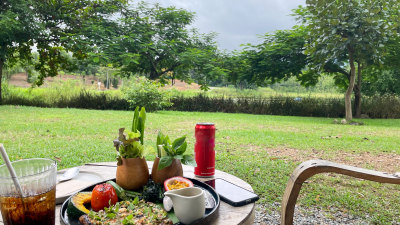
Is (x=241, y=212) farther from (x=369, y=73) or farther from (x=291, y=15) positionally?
(x=369, y=73)

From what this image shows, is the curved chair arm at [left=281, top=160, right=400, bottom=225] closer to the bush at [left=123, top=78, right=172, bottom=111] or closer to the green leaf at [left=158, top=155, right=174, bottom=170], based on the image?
the green leaf at [left=158, top=155, right=174, bottom=170]

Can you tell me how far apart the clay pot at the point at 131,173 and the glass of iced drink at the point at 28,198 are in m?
0.26

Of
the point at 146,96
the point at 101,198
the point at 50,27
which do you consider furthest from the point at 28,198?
the point at 50,27

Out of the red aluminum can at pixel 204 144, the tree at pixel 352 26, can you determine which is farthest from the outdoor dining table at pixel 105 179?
the tree at pixel 352 26

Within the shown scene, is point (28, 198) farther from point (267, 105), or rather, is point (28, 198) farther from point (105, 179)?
point (267, 105)

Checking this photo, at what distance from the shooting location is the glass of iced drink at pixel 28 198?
2.20ft

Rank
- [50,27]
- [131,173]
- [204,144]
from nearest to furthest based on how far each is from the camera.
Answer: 1. [131,173]
2. [204,144]
3. [50,27]

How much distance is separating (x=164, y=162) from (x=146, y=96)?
11006 millimetres

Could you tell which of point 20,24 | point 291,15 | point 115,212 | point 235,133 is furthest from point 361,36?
point 20,24

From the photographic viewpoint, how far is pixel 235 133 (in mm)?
6305

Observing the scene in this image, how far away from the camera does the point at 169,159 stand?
38.3 inches

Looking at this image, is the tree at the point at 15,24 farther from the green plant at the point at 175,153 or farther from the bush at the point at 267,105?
the green plant at the point at 175,153

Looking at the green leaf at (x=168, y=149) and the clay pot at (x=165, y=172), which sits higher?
the green leaf at (x=168, y=149)

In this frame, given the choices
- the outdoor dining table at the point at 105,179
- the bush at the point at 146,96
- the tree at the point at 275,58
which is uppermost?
the tree at the point at 275,58
